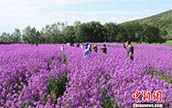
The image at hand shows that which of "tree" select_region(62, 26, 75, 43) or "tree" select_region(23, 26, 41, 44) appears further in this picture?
"tree" select_region(23, 26, 41, 44)

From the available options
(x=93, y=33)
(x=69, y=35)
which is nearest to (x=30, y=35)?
(x=69, y=35)

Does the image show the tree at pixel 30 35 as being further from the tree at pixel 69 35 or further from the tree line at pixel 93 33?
the tree at pixel 69 35

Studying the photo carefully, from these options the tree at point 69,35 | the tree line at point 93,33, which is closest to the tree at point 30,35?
the tree line at point 93,33

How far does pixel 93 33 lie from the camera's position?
58.3 metres

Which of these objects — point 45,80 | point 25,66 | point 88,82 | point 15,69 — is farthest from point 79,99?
point 25,66

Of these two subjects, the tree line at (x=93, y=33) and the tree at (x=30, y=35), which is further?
the tree at (x=30, y=35)

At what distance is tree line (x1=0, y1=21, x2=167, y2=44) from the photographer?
188 ft

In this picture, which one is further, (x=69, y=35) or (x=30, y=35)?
(x=30, y=35)

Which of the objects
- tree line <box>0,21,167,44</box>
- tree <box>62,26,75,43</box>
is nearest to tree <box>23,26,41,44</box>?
tree line <box>0,21,167,44</box>

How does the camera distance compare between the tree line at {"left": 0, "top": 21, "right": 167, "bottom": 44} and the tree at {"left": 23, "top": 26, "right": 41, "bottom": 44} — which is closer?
the tree line at {"left": 0, "top": 21, "right": 167, "bottom": 44}

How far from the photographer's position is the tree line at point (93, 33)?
188 feet

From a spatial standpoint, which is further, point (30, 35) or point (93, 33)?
point (30, 35)

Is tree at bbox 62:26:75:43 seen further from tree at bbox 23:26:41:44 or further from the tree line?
tree at bbox 23:26:41:44

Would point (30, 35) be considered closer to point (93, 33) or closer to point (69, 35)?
point (69, 35)
